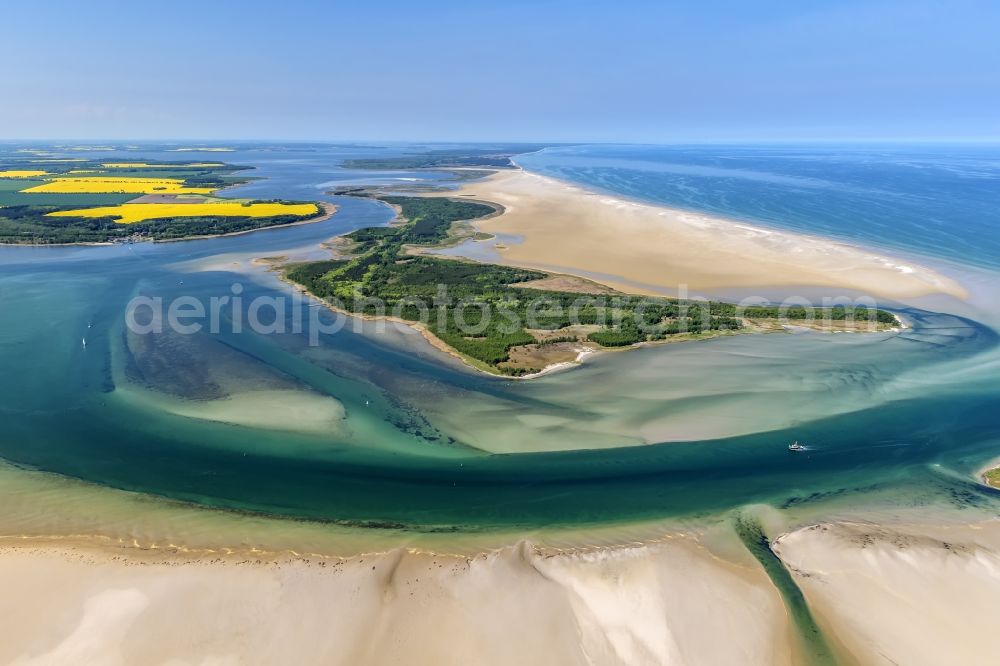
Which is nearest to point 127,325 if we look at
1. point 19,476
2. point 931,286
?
point 19,476

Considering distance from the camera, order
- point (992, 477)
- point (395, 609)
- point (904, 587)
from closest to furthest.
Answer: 1. point (395, 609)
2. point (904, 587)
3. point (992, 477)

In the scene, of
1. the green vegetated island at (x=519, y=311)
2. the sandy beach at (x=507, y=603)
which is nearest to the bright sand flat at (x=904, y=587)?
the sandy beach at (x=507, y=603)

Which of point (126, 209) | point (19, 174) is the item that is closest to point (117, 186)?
point (126, 209)

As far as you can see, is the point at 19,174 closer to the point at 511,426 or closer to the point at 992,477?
the point at 511,426

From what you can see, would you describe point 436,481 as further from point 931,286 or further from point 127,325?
point 931,286

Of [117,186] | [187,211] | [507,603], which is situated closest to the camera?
[507,603]

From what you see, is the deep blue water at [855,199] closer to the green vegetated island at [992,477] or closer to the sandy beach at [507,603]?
the green vegetated island at [992,477]
